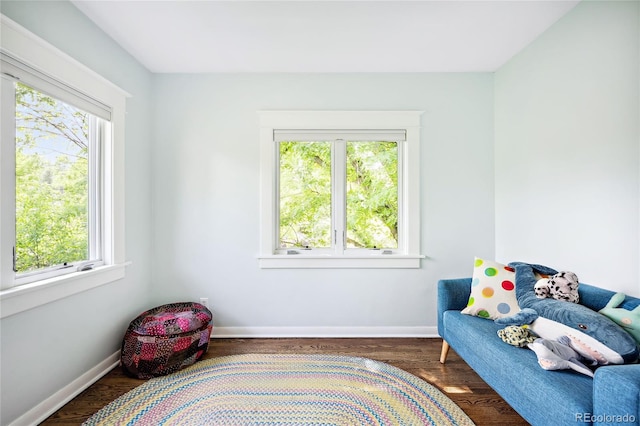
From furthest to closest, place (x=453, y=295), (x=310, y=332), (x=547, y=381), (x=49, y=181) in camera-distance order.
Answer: (x=310, y=332) → (x=453, y=295) → (x=49, y=181) → (x=547, y=381)

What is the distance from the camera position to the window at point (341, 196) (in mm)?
2883

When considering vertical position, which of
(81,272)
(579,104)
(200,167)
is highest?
(579,104)

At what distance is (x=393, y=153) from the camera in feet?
9.76

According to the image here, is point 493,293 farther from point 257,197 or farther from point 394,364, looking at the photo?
point 257,197

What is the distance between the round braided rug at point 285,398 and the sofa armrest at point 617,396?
795mm

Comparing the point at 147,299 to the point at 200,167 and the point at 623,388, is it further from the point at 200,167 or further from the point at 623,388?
the point at 623,388

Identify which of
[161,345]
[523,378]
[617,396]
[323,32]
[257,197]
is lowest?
[161,345]

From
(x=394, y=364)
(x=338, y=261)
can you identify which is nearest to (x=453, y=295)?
(x=394, y=364)

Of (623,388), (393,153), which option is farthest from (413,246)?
(623,388)

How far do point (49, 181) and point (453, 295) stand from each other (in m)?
2.83

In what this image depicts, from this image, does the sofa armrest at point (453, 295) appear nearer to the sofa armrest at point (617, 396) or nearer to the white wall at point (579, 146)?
the white wall at point (579, 146)

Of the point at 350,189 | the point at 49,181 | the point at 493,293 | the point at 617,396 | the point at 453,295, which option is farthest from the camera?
the point at 350,189

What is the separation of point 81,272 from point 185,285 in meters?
0.94

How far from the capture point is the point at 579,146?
6.51 feet
